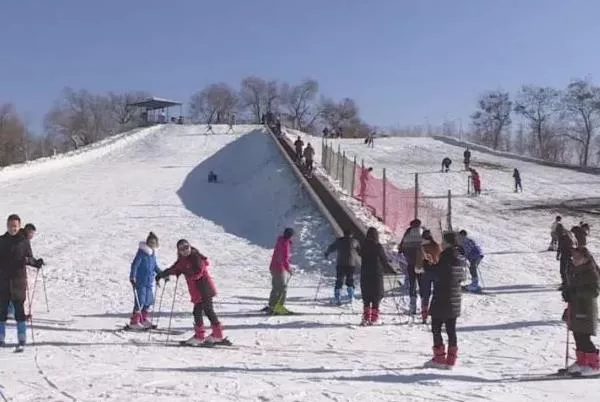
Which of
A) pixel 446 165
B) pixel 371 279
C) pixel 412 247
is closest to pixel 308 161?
pixel 446 165

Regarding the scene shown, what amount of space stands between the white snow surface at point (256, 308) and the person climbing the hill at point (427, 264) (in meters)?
0.52

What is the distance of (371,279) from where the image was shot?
12.7 m

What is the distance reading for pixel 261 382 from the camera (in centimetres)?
796

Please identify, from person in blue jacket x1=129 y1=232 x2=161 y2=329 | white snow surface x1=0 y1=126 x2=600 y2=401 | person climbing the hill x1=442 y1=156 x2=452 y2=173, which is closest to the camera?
white snow surface x1=0 y1=126 x2=600 y2=401

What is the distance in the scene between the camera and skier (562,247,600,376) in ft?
28.2

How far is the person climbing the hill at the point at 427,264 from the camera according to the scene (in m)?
12.2

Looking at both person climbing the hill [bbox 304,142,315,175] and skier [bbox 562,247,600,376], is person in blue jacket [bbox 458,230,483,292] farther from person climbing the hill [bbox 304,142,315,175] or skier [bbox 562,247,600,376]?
person climbing the hill [bbox 304,142,315,175]

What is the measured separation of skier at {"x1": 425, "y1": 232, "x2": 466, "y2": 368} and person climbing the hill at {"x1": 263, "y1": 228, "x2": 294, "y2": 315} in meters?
4.74

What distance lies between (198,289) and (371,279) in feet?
10.8

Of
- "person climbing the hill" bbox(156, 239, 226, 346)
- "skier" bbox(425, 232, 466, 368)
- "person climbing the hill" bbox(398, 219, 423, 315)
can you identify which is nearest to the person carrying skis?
"person climbing the hill" bbox(398, 219, 423, 315)

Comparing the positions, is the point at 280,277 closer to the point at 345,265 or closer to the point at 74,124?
the point at 345,265

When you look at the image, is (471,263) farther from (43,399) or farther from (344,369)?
(43,399)

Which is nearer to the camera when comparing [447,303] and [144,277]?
[447,303]

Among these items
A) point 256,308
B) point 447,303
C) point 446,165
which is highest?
point 446,165
